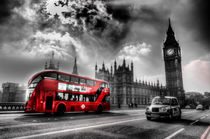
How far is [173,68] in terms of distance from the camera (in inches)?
3477

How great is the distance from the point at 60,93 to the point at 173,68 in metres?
89.2

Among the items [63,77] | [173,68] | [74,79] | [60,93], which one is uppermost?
[173,68]

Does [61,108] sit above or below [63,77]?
below

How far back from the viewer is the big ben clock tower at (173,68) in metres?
84.8

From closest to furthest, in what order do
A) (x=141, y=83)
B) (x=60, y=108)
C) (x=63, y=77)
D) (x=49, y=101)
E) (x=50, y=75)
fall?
1. (x=49, y=101)
2. (x=50, y=75)
3. (x=60, y=108)
4. (x=63, y=77)
5. (x=141, y=83)

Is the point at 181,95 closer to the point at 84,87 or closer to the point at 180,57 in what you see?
the point at 180,57

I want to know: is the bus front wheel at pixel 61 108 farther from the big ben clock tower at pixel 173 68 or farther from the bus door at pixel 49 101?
the big ben clock tower at pixel 173 68

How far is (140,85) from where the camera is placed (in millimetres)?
71312

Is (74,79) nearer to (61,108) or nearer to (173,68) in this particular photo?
(61,108)

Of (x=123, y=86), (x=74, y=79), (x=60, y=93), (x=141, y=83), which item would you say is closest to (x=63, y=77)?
(x=74, y=79)

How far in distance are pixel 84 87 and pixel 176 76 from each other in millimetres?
85017

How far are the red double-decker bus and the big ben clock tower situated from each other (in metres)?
81.1

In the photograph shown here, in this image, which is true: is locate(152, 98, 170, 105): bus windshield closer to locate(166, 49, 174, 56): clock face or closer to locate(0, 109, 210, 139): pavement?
locate(0, 109, 210, 139): pavement

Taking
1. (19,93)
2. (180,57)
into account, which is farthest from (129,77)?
(19,93)
